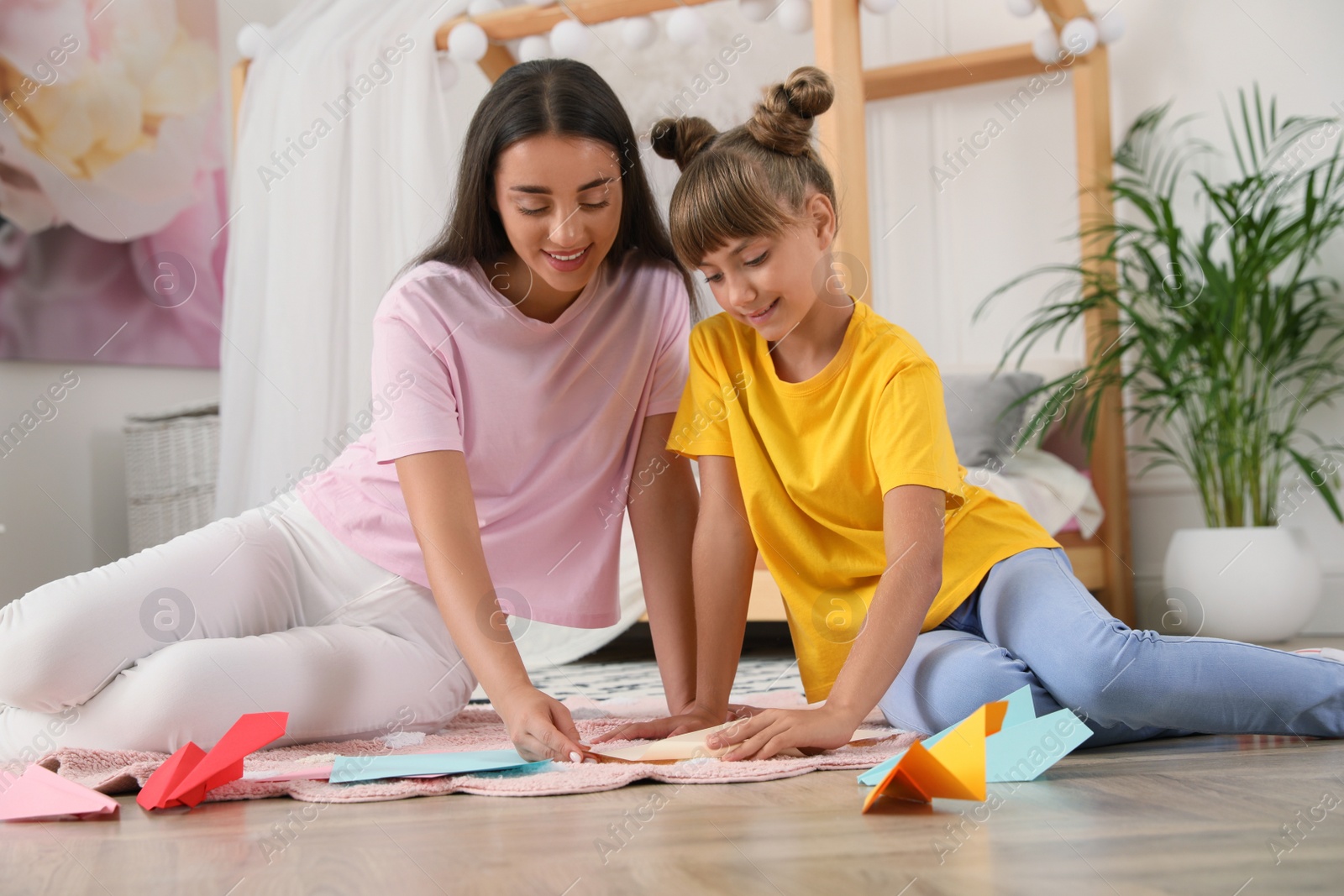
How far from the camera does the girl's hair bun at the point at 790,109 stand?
1119 millimetres

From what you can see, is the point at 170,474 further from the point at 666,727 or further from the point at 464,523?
the point at 666,727

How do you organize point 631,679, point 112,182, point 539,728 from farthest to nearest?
1. point 112,182
2. point 631,679
3. point 539,728

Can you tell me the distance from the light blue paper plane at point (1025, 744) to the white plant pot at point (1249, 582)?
5.12ft

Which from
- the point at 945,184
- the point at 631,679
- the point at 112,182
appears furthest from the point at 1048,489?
the point at 112,182

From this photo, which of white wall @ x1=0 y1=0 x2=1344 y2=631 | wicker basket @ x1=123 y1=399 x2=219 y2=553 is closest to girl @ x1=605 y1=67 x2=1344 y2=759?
white wall @ x1=0 y1=0 x2=1344 y2=631

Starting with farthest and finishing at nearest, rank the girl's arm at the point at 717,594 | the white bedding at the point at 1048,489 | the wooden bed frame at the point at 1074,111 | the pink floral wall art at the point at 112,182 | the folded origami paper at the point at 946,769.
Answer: the pink floral wall art at the point at 112,182
the white bedding at the point at 1048,489
the wooden bed frame at the point at 1074,111
the girl's arm at the point at 717,594
the folded origami paper at the point at 946,769

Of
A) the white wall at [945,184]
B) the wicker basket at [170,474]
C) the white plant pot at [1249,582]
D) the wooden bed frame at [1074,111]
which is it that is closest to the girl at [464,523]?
the wooden bed frame at [1074,111]

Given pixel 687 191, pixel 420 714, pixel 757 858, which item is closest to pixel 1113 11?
pixel 687 191

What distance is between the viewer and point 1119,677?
1.04 meters

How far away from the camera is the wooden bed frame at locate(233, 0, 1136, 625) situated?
2354 mm

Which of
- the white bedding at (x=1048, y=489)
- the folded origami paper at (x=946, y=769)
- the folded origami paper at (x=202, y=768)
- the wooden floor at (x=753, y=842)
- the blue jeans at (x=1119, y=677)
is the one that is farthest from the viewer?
the white bedding at (x=1048, y=489)

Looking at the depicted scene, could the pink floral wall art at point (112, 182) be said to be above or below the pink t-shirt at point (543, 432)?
above

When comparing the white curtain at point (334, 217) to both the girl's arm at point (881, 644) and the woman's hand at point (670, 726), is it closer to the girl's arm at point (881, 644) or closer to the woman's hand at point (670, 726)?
the woman's hand at point (670, 726)

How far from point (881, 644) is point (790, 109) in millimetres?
519
